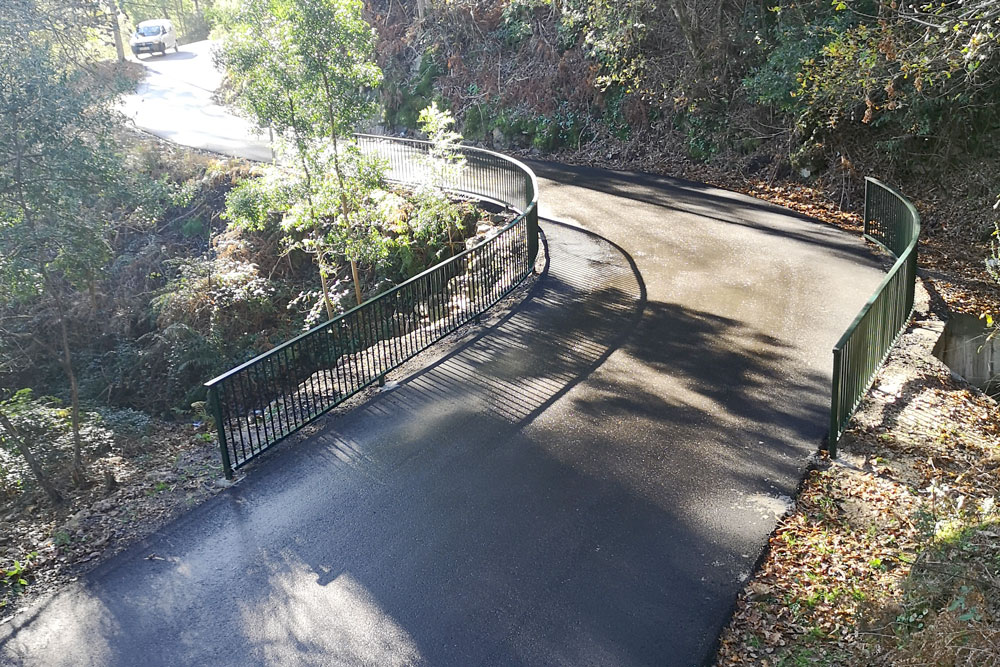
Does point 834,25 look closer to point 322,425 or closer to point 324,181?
point 324,181

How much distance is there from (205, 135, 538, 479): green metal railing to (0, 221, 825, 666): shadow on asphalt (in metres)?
0.54

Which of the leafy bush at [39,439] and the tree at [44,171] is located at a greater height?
the tree at [44,171]

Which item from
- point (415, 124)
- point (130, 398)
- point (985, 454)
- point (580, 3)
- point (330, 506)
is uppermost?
point (580, 3)

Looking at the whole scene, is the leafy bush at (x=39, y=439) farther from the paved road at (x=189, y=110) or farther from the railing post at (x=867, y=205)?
the railing post at (x=867, y=205)

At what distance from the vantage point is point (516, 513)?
8.26 m

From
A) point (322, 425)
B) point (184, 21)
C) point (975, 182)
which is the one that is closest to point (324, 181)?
point (322, 425)

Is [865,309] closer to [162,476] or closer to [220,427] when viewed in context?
[220,427]

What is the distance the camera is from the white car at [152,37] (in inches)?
1860

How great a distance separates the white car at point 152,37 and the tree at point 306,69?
37.8 meters

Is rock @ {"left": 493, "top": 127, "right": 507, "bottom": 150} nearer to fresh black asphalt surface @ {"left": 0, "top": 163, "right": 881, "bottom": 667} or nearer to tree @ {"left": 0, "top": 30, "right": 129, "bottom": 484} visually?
fresh black asphalt surface @ {"left": 0, "top": 163, "right": 881, "bottom": 667}

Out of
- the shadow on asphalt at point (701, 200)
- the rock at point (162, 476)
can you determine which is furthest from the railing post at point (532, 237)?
the rock at point (162, 476)

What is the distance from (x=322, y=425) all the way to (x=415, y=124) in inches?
895

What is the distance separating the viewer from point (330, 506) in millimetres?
8688

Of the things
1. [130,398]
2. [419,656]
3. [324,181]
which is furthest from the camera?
[130,398]
